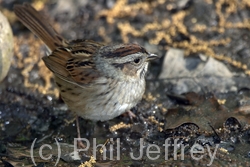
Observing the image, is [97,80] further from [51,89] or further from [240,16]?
[240,16]

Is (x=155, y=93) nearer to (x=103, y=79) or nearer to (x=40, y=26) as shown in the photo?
(x=103, y=79)

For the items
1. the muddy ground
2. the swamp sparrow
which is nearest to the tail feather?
the swamp sparrow

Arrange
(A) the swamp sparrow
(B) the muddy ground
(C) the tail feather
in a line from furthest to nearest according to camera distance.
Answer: (C) the tail feather
(A) the swamp sparrow
(B) the muddy ground

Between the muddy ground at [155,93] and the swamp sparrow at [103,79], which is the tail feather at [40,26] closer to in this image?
the swamp sparrow at [103,79]

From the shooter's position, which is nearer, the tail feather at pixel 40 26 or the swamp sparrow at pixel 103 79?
the swamp sparrow at pixel 103 79

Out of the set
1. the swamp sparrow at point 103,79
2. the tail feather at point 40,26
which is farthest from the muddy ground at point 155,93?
the tail feather at point 40,26

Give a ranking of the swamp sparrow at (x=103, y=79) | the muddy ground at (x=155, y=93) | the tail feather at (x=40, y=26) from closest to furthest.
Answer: the muddy ground at (x=155, y=93)
the swamp sparrow at (x=103, y=79)
the tail feather at (x=40, y=26)

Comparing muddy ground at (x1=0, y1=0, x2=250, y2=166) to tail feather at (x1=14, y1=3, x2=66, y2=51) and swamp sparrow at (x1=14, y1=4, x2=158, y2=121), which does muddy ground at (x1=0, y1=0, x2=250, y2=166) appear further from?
tail feather at (x1=14, y1=3, x2=66, y2=51)
